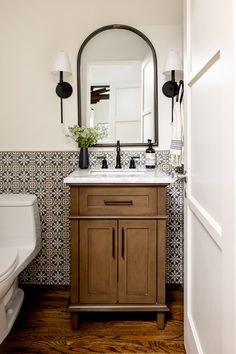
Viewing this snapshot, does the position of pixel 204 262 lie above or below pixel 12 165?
below

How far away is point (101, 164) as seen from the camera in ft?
8.00

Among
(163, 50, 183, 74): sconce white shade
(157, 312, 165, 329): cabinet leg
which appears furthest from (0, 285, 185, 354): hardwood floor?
(163, 50, 183, 74): sconce white shade

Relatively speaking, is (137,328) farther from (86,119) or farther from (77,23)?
(77,23)

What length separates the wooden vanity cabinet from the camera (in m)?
1.90

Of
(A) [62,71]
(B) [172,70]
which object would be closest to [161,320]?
(B) [172,70]

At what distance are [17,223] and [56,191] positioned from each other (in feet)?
1.27

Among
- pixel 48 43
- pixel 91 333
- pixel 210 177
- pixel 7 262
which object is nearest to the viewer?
pixel 210 177

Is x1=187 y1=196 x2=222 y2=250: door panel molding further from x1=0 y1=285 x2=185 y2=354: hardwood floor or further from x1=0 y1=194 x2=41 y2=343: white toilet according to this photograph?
x1=0 y1=194 x2=41 y2=343: white toilet

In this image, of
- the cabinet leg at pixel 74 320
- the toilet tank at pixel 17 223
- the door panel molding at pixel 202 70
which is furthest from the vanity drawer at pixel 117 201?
the door panel molding at pixel 202 70

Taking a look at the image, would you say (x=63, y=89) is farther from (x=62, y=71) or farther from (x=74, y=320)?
(x=74, y=320)

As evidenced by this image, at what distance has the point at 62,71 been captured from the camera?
2.29m

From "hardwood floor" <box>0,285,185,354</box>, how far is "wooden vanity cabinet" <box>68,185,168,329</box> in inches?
3.7

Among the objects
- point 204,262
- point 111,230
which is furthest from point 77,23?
point 204,262

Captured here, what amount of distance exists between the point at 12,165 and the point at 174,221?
1.24 meters
